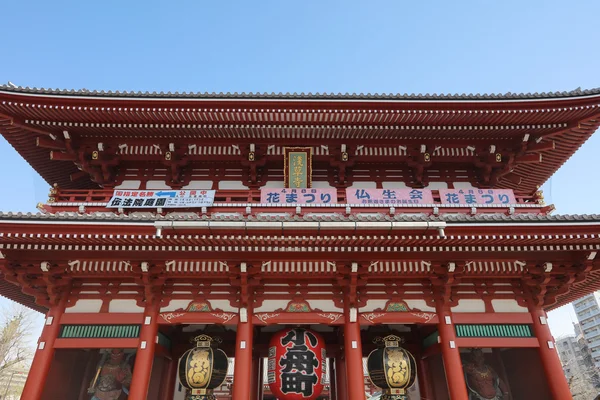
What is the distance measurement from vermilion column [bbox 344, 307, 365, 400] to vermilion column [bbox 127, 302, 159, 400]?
4.37m

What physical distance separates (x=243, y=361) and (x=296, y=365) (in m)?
1.23

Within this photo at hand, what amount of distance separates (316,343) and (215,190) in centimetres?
506

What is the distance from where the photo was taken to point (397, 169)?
37.1 ft

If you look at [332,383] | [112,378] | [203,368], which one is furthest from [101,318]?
[332,383]

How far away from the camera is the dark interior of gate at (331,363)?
8.80 meters

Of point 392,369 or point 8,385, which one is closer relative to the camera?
point 392,369

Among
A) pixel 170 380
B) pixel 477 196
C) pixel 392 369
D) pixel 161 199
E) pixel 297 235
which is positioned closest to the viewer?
pixel 297 235

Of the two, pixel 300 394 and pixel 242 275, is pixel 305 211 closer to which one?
pixel 242 275

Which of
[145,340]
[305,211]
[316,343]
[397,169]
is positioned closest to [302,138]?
[305,211]

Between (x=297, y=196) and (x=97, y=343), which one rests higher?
(x=297, y=196)

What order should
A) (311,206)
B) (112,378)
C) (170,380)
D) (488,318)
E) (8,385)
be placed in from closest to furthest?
(488,318) < (112,378) < (170,380) < (311,206) < (8,385)

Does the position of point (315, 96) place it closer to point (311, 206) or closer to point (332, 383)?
point (311, 206)

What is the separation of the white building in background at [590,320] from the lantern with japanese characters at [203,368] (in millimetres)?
68280

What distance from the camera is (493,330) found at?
27.1 feet
